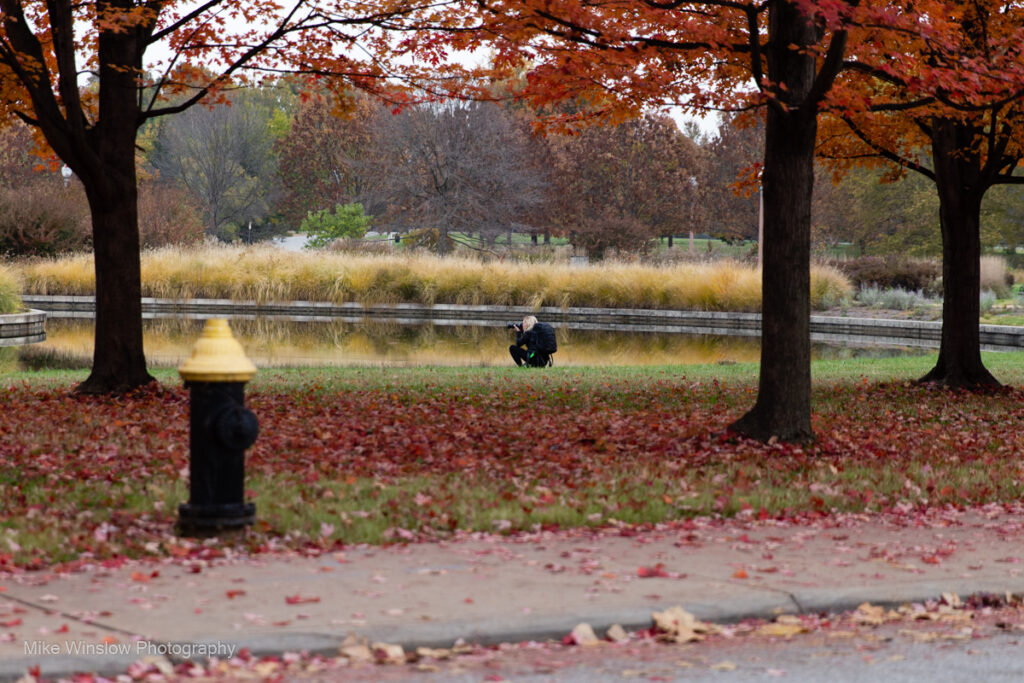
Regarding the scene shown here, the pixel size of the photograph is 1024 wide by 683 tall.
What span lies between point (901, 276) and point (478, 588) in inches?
1409

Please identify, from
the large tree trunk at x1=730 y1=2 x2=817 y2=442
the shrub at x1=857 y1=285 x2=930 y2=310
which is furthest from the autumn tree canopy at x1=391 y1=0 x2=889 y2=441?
the shrub at x1=857 y1=285 x2=930 y2=310

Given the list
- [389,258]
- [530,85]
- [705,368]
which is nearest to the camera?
[530,85]

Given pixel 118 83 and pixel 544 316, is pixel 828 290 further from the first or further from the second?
pixel 118 83

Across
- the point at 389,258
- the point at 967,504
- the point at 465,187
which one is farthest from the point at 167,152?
the point at 967,504

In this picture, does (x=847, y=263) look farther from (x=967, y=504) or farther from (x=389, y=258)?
(x=967, y=504)

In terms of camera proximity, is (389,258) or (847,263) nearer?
(389,258)

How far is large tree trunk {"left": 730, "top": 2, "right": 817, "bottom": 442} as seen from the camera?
10.5m

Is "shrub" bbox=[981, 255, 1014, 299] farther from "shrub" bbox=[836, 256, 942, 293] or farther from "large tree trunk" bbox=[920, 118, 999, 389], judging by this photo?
"large tree trunk" bbox=[920, 118, 999, 389]

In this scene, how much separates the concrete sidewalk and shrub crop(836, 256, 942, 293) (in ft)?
104

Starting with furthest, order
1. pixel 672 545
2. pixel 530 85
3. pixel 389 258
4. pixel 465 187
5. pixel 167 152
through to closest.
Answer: pixel 167 152 < pixel 465 187 < pixel 389 258 < pixel 530 85 < pixel 672 545

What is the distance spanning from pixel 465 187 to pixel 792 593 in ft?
152

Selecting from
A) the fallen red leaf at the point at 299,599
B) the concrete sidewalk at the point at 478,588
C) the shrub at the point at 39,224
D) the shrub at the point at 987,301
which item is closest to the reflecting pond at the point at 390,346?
the shrub at the point at 987,301

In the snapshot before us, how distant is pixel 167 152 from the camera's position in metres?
72.9

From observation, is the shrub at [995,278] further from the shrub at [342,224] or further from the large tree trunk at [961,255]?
the shrub at [342,224]
